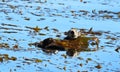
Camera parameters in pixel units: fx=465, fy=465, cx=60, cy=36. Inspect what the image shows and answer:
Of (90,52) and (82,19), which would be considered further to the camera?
(82,19)

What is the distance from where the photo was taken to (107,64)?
1486 cm

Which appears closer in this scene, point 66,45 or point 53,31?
point 66,45

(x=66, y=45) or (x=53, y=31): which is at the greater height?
(x=66, y=45)

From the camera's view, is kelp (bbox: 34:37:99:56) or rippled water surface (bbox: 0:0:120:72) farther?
kelp (bbox: 34:37:99:56)

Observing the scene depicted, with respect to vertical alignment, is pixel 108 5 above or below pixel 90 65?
below

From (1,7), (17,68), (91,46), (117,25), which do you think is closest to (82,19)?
(117,25)

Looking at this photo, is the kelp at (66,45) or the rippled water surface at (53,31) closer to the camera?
the rippled water surface at (53,31)

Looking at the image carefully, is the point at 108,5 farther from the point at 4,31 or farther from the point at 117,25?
the point at 4,31

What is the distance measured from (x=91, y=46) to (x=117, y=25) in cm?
688

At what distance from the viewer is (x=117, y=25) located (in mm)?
24125

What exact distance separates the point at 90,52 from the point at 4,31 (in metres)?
4.07

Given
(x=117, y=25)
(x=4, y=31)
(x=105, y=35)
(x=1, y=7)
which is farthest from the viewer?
(x=1, y=7)

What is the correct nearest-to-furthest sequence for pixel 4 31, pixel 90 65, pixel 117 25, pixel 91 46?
pixel 90 65 < pixel 91 46 < pixel 4 31 < pixel 117 25

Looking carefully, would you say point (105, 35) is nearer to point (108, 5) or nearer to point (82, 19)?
point (82, 19)
